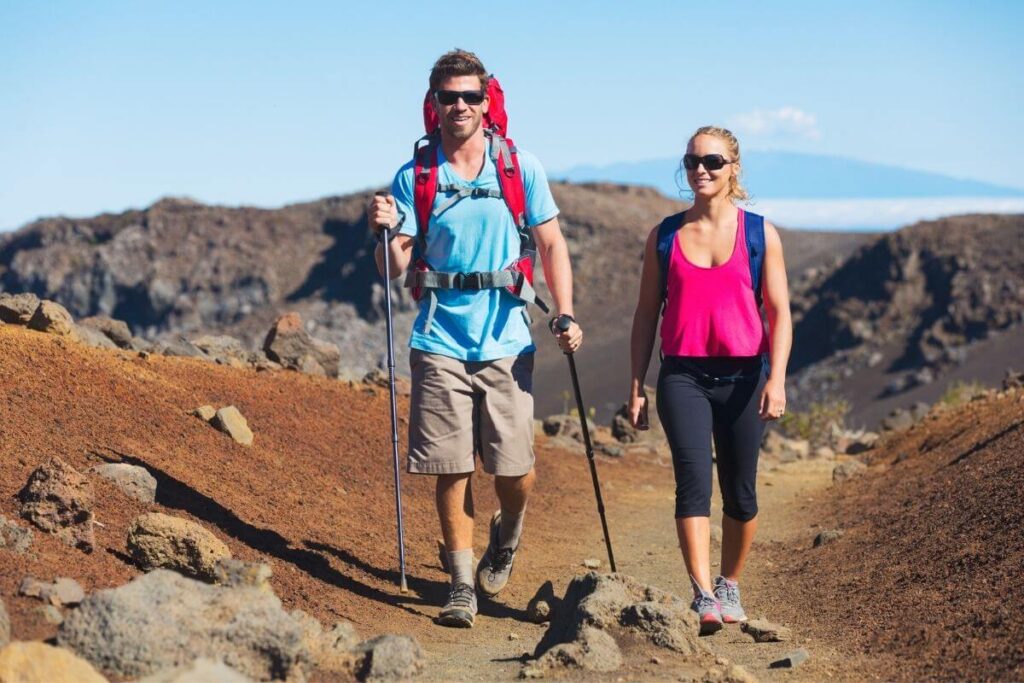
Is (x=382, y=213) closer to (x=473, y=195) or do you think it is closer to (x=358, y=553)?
(x=473, y=195)

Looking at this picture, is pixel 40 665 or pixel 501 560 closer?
pixel 40 665

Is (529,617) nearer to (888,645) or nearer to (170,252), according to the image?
(888,645)

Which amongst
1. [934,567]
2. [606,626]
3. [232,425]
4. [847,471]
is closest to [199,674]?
[606,626]

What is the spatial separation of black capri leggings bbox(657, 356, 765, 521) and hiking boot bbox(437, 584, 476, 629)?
4.13ft

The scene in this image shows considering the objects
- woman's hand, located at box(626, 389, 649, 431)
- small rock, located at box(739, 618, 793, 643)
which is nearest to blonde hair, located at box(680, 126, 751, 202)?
woman's hand, located at box(626, 389, 649, 431)

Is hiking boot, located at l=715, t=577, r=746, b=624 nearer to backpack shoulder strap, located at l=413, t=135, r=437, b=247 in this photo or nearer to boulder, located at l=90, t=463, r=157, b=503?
backpack shoulder strap, located at l=413, t=135, r=437, b=247

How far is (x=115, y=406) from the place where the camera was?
364 inches

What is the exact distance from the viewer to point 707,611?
631 centimetres

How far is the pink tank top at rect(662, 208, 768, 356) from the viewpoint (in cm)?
632

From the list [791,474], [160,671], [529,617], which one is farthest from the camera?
[791,474]

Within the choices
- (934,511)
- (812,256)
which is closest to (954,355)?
(812,256)

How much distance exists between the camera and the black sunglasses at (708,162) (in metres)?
6.42

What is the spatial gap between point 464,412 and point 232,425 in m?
3.60

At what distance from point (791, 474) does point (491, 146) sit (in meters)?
9.70
